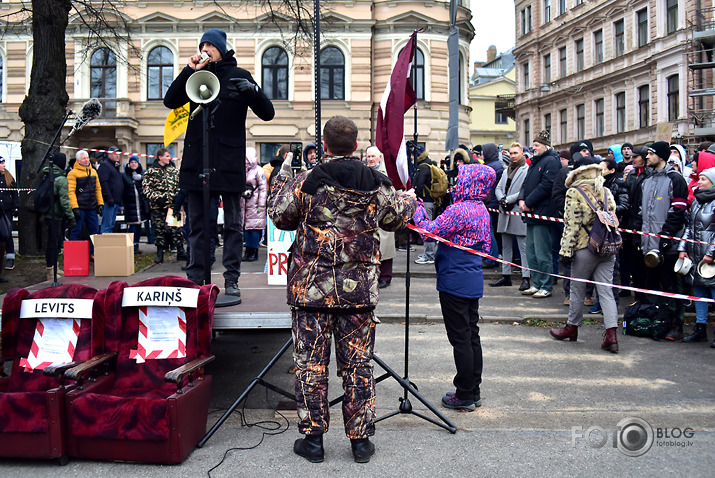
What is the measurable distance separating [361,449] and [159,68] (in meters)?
30.0

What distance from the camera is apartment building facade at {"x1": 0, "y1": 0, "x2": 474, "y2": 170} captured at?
30344 millimetres

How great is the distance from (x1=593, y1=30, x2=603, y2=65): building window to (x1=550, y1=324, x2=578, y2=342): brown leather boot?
37.3 meters

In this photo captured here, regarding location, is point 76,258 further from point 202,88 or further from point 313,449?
point 313,449

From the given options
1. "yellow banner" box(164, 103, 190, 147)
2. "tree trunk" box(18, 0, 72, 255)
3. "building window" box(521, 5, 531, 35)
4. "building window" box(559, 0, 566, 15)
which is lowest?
"yellow banner" box(164, 103, 190, 147)

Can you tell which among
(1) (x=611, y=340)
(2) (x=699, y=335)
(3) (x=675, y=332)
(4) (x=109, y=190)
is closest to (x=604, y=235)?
(1) (x=611, y=340)

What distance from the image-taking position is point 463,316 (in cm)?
509

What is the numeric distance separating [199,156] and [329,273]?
193 cm

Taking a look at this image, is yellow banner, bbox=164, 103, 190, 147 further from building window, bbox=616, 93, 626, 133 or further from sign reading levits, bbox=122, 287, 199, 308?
building window, bbox=616, 93, 626, 133

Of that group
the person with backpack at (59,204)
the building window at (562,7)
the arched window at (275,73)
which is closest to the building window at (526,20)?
the building window at (562,7)

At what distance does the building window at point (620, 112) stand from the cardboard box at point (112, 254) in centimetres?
3543

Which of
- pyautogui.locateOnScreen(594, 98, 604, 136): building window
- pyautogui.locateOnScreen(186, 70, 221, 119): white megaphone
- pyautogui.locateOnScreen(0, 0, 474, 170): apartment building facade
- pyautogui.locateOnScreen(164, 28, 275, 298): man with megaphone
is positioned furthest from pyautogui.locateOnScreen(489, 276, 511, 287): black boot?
pyautogui.locateOnScreen(594, 98, 604, 136): building window

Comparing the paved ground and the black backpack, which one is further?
the black backpack

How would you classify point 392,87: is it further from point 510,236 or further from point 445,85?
point 445,85

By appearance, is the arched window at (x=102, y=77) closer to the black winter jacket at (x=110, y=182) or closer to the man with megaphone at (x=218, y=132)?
the black winter jacket at (x=110, y=182)
